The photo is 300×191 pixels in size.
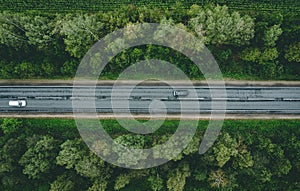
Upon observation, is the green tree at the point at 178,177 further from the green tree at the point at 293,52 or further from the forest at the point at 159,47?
the green tree at the point at 293,52

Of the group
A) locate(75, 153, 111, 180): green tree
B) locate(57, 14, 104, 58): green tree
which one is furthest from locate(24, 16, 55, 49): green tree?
locate(75, 153, 111, 180): green tree

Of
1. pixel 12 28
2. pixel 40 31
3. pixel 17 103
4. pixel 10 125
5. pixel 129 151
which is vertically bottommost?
pixel 129 151

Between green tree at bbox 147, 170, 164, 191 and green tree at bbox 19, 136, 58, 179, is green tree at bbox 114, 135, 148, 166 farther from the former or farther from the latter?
green tree at bbox 19, 136, 58, 179

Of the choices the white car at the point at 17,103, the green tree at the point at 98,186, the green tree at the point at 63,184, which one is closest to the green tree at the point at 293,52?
the green tree at the point at 98,186

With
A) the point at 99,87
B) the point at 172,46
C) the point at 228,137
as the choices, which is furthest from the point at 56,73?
the point at 228,137

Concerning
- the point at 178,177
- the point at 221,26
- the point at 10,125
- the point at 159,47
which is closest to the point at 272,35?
the point at 221,26

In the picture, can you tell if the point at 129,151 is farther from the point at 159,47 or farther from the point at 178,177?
the point at 159,47

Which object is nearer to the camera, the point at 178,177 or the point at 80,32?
the point at 178,177
